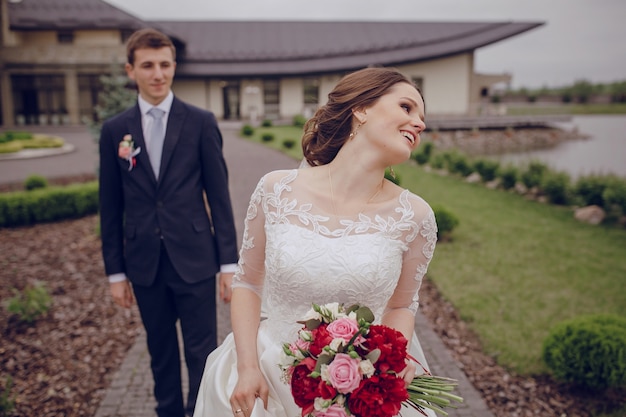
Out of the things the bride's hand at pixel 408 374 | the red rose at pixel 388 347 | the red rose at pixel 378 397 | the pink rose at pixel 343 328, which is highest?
the pink rose at pixel 343 328

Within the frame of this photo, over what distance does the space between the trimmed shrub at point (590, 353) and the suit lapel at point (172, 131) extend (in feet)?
12.1

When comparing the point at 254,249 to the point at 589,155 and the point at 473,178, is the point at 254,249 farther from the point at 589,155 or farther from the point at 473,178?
the point at 589,155

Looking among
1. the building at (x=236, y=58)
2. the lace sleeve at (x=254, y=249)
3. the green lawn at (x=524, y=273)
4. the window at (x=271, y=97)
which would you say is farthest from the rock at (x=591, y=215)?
the window at (x=271, y=97)

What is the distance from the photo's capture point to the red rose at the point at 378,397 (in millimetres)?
1617

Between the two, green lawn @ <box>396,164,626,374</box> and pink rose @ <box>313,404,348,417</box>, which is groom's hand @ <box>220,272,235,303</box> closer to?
pink rose @ <box>313,404,348,417</box>

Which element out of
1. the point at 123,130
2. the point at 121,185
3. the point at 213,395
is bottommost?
the point at 213,395

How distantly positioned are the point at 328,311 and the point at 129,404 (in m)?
2.95

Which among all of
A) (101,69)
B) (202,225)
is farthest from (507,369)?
(101,69)

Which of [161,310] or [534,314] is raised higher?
[161,310]

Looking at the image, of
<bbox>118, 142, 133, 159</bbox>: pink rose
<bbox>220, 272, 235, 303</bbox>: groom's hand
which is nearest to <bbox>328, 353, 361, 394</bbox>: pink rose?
<bbox>220, 272, 235, 303</bbox>: groom's hand

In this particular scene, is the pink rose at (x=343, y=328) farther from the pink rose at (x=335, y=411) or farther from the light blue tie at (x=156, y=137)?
the light blue tie at (x=156, y=137)

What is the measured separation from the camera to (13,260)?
25.9 ft

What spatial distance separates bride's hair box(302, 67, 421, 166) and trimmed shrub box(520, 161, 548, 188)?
1277cm

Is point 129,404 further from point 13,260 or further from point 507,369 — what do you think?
point 13,260
